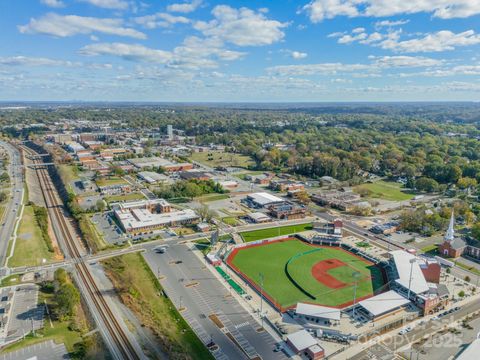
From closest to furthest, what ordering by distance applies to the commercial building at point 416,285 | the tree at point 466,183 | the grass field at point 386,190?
1. the commercial building at point 416,285
2. the grass field at point 386,190
3. the tree at point 466,183

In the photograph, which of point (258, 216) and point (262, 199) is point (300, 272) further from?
point (262, 199)

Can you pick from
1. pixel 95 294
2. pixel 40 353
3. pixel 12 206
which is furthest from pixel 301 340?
pixel 12 206

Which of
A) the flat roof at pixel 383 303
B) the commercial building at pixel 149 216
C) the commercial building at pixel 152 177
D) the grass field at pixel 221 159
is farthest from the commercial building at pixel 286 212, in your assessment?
the grass field at pixel 221 159

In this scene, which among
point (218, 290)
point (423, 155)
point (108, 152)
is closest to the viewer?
point (218, 290)

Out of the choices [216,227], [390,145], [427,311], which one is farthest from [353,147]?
[427,311]

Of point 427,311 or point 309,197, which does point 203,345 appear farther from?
point 309,197

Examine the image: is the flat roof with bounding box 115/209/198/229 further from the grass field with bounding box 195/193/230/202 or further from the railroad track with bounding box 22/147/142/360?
the grass field with bounding box 195/193/230/202

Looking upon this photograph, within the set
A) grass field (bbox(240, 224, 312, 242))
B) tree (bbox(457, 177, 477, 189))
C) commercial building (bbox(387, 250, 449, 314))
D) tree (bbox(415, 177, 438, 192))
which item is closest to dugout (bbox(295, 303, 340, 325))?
commercial building (bbox(387, 250, 449, 314))

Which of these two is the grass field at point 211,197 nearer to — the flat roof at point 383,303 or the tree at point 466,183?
the flat roof at point 383,303
